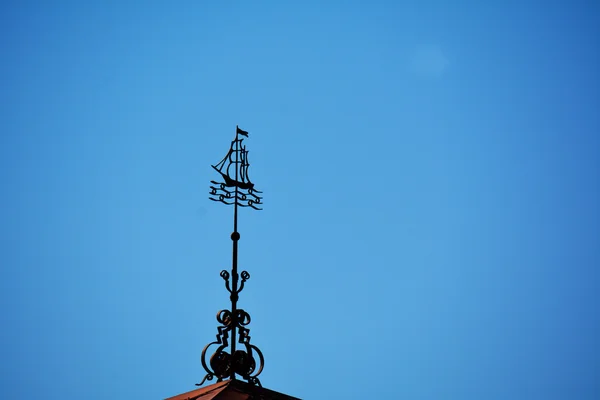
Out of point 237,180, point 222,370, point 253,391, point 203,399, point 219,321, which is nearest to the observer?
point 203,399

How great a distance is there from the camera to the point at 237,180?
486 cm

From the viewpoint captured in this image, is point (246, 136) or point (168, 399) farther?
point (246, 136)

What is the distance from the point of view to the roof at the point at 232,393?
134 inches

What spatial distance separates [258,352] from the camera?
161 inches

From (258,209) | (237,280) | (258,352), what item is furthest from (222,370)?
(258,209)

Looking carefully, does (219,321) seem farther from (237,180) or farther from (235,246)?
(237,180)

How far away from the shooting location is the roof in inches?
134

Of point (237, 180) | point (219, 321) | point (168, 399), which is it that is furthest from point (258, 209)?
point (168, 399)

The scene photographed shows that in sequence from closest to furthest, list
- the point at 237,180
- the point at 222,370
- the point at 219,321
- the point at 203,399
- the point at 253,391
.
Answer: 1. the point at 203,399
2. the point at 253,391
3. the point at 222,370
4. the point at 219,321
5. the point at 237,180

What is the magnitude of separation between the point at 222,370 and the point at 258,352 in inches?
12.8

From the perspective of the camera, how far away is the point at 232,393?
3480 millimetres

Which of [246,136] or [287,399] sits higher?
[246,136]

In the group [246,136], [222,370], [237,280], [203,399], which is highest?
[246,136]

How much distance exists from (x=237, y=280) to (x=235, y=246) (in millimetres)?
281
